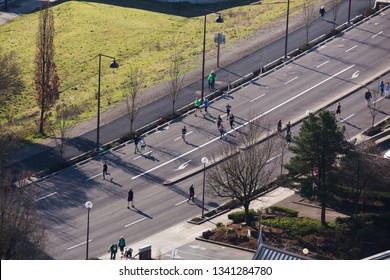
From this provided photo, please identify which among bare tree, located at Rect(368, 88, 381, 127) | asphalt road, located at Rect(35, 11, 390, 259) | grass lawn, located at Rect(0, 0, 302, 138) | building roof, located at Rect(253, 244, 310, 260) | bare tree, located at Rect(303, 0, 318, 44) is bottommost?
grass lawn, located at Rect(0, 0, 302, 138)

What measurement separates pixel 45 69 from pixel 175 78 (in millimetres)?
11215

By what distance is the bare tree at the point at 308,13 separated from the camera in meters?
119

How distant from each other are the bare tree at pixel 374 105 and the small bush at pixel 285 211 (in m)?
15.9

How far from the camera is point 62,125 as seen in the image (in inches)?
4171

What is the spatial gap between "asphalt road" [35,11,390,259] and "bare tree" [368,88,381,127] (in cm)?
41

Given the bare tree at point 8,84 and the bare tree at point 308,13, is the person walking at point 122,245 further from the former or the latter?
the bare tree at point 308,13

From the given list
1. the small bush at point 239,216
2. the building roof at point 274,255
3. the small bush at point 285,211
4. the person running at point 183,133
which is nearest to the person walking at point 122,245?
the small bush at point 239,216

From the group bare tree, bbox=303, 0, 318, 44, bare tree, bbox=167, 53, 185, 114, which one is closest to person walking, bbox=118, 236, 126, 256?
bare tree, bbox=167, 53, 185, 114

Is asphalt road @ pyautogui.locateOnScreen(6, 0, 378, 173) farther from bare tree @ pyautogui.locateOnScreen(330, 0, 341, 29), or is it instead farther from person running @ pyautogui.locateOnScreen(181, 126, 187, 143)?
person running @ pyautogui.locateOnScreen(181, 126, 187, 143)

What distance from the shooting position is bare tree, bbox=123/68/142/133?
10388cm

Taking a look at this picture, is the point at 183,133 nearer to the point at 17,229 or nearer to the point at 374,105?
the point at 374,105

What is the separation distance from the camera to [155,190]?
9319cm

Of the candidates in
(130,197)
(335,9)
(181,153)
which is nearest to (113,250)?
(130,197)

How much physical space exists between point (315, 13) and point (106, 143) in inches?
1286
